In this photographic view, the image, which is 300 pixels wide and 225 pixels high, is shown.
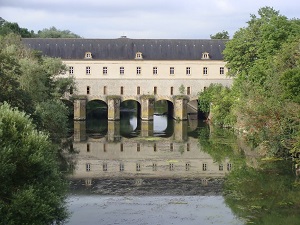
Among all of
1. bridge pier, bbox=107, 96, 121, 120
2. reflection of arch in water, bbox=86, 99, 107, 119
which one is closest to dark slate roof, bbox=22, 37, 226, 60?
bridge pier, bbox=107, 96, 121, 120

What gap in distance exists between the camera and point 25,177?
17109 mm

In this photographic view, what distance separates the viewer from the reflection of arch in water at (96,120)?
5064 centimetres

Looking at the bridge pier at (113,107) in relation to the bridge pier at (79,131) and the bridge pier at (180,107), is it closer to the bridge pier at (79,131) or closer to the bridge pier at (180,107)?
the bridge pier at (79,131)

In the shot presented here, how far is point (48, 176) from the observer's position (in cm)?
1762

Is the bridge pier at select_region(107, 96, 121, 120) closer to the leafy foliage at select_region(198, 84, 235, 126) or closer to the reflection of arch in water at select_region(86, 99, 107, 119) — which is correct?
the reflection of arch in water at select_region(86, 99, 107, 119)

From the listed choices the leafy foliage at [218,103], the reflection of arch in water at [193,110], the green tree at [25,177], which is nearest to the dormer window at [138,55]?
the reflection of arch in water at [193,110]

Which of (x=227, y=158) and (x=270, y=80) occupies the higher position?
(x=270, y=80)

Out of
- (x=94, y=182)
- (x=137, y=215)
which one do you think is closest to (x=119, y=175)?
(x=94, y=182)

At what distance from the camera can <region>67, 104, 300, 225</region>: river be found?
22406 mm

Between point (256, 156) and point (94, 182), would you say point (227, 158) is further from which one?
point (94, 182)

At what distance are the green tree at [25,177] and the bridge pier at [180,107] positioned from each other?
148ft

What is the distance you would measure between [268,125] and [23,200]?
65.2 feet

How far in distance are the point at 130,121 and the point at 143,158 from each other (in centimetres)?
2722

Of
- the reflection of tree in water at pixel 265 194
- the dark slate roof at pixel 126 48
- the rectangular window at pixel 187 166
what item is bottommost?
the reflection of tree in water at pixel 265 194
